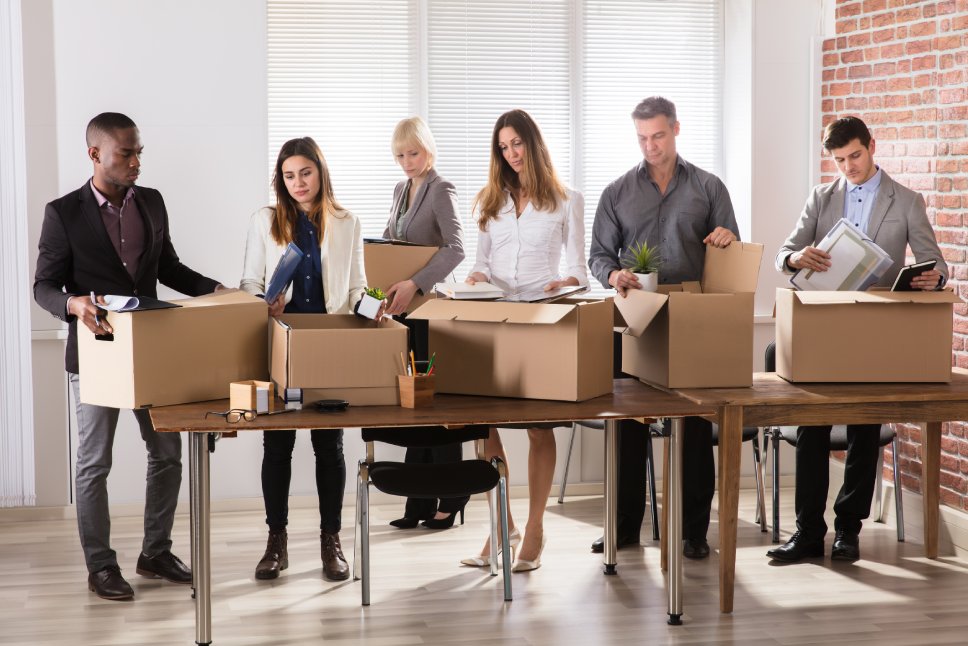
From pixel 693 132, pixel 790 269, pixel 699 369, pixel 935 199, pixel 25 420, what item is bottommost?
pixel 25 420

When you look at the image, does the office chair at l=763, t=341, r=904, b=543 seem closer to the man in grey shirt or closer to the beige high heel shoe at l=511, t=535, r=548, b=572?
the man in grey shirt

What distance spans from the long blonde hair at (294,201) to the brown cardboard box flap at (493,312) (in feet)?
2.17

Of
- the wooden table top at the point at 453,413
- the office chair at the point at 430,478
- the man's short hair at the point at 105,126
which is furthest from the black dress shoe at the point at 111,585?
the man's short hair at the point at 105,126

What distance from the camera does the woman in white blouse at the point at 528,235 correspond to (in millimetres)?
3973

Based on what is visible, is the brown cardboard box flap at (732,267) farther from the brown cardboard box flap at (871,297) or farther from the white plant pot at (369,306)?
the white plant pot at (369,306)

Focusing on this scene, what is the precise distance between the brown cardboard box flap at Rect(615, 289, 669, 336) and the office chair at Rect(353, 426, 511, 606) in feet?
2.03

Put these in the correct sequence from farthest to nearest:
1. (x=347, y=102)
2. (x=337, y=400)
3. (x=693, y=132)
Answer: (x=693, y=132)
(x=347, y=102)
(x=337, y=400)

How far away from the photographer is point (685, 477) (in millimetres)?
4238

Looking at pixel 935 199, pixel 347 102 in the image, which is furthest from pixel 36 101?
pixel 935 199

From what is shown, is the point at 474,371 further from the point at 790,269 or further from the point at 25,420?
the point at 25,420

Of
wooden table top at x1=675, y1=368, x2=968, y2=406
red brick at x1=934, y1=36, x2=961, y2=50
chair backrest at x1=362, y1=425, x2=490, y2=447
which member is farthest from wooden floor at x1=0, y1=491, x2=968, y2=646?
red brick at x1=934, y1=36, x2=961, y2=50

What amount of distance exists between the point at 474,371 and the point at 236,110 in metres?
2.02

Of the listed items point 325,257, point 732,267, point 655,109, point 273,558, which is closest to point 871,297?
point 732,267

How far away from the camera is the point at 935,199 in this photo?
4406 millimetres
